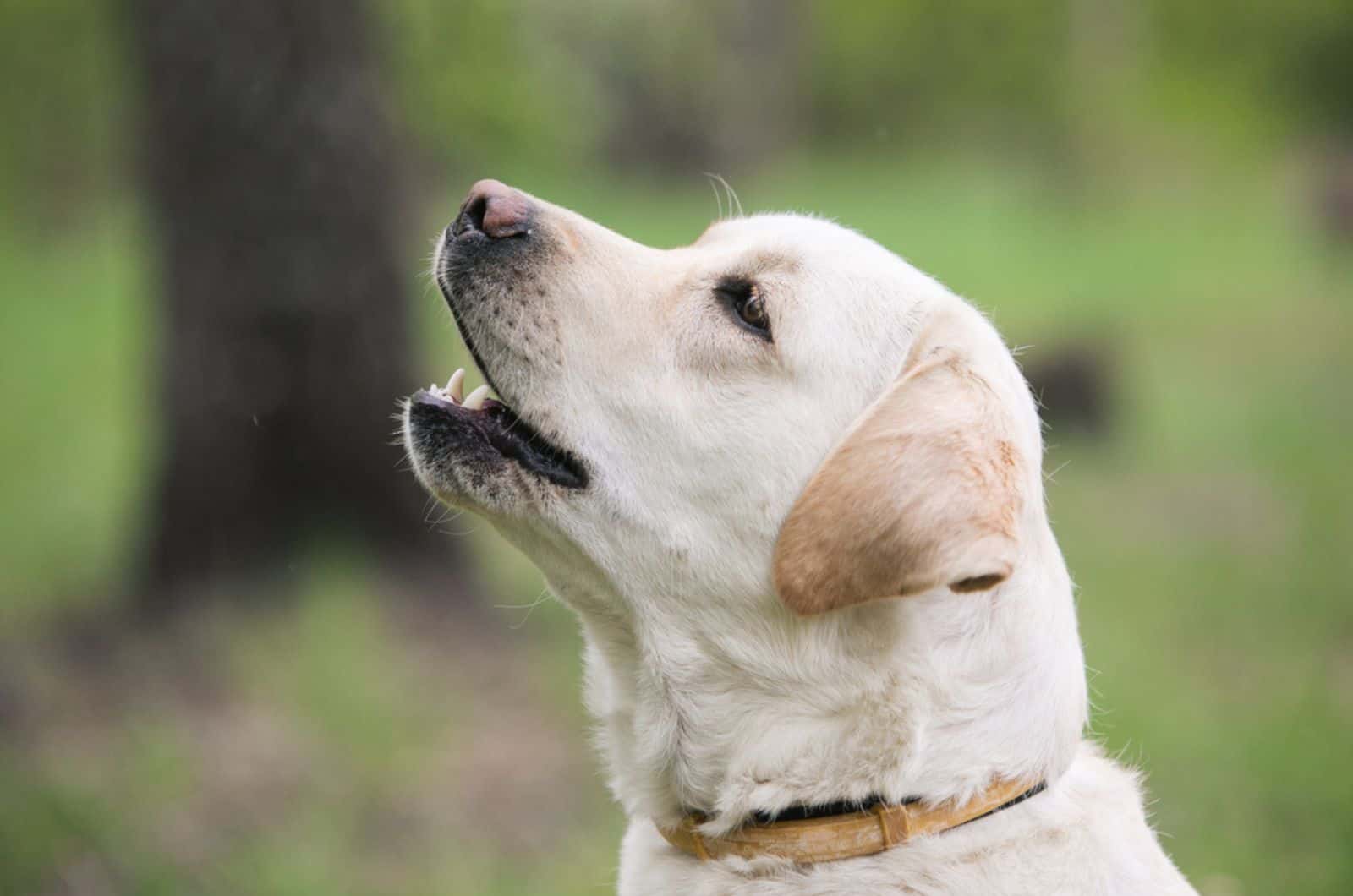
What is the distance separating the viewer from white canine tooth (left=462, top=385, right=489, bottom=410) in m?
3.18

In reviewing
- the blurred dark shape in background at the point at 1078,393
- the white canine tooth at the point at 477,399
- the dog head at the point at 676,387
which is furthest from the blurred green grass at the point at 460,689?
the white canine tooth at the point at 477,399

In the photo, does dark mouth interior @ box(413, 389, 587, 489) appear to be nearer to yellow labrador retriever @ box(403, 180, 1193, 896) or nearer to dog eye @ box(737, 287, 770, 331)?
yellow labrador retriever @ box(403, 180, 1193, 896)

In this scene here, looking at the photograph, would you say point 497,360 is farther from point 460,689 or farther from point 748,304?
point 460,689

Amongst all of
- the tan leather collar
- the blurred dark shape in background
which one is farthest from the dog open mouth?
the blurred dark shape in background

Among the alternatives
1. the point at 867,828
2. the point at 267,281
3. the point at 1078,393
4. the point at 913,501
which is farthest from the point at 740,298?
the point at 1078,393

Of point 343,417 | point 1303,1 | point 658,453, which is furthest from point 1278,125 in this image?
point 658,453

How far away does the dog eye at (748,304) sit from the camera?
3.13 meters

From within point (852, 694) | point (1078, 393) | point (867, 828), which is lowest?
point (1078, 393)

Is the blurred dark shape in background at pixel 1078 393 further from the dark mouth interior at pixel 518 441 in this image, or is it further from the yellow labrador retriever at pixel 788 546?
the dark mouth interior at pixel 518 441

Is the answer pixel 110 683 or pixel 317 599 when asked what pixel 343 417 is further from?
pixel 110 683

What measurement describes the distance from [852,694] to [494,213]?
1.38 m

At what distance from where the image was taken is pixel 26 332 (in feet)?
44.5

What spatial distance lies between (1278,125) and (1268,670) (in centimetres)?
2096

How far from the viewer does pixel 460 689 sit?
6105mm
